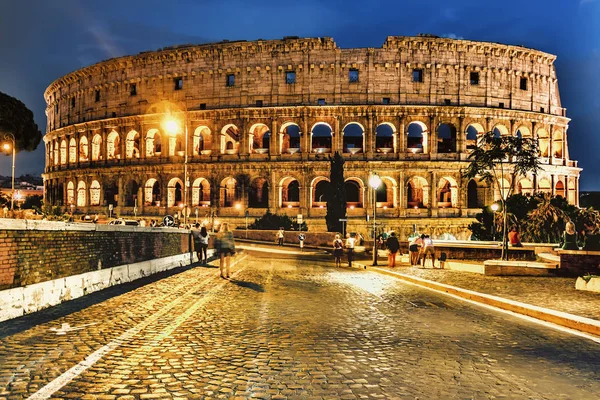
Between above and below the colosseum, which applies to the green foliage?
below

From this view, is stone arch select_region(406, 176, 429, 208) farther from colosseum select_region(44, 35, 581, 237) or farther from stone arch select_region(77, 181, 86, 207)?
stone arch select_region(77, 181, 86, 207)

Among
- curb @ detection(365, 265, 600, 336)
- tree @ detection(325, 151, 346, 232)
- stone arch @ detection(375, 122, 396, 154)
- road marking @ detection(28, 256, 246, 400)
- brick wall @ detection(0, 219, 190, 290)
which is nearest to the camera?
road marking @ detection(28, 256, 246, 400)

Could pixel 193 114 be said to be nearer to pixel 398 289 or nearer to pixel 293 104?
pixel 293 104

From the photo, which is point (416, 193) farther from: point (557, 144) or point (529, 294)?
point (529, 294)

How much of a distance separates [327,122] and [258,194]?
34.0 feet

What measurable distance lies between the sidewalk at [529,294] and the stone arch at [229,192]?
32352 millimetres

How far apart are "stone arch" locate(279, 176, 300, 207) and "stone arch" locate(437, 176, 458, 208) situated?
13.9 m

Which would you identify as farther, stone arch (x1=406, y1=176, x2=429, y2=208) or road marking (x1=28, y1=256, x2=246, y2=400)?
stone arch (x1=406, y1=176, x2=429, y2=208)

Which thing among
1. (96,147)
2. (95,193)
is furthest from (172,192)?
(96,147)

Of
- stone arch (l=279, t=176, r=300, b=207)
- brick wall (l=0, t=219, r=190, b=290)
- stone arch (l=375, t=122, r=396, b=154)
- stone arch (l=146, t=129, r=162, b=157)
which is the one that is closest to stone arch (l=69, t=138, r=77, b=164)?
stone arch (l=146, t=129, r=162, b=157)

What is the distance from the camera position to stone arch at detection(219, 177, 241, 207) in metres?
47.2

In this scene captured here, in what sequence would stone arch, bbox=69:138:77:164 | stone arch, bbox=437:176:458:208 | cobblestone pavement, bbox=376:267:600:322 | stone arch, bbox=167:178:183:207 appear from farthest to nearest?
stone arch, bbox=69:138:77:164
stone arch, bbox=167:178:183:207
stone arch, bbox=437:176:458:208
cobblestone pavement, bbox=376:267:600:322

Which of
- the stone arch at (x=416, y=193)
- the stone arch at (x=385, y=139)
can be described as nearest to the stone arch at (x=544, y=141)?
the stone arch at (x=416, y=193)

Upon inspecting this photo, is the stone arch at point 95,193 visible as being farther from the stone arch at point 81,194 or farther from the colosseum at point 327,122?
the colosseum at point 327,122
